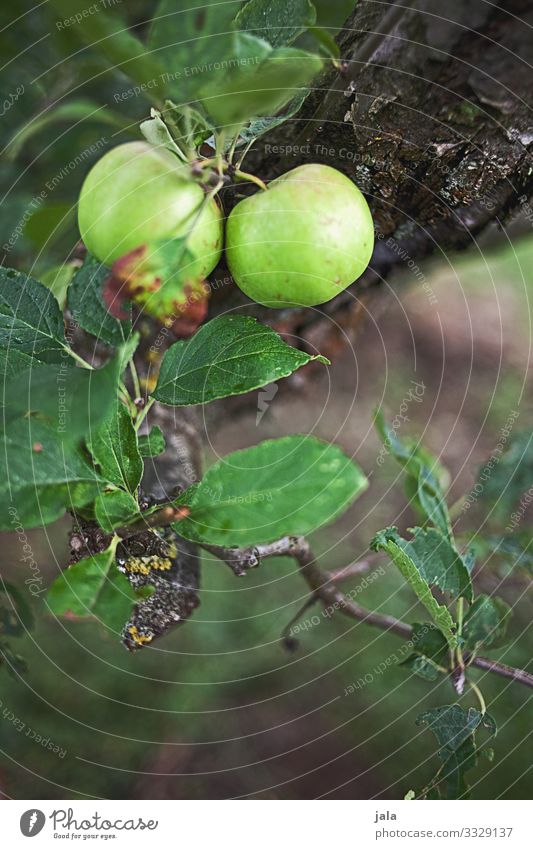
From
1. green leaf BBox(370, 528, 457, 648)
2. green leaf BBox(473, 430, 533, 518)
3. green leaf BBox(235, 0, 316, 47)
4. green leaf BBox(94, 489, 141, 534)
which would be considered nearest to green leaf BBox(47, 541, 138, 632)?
green leaf BBox(94, 489, 141, 534)

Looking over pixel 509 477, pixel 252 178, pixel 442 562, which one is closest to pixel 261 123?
pixel 252 178

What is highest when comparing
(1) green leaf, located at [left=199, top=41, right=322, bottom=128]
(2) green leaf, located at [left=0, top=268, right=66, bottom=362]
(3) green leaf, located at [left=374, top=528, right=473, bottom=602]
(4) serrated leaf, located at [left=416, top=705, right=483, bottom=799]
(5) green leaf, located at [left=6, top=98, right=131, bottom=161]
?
(5) green leaf, located at [left=6, top=98, right=131, bottom=161]

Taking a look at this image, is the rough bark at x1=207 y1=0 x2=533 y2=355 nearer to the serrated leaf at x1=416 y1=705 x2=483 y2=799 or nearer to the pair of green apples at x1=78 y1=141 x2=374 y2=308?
the pair of green apples at x1=78 y1=141 x2=374 y2=308

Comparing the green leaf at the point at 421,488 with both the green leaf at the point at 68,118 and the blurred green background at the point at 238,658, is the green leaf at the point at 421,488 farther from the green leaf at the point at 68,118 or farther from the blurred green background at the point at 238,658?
the green leaf at the point at 68,118

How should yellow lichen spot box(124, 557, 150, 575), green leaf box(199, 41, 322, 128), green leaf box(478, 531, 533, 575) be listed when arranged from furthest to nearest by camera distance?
green leaf box(478, 531, 533, 575) → yellow lichen spot box(124, 557, 150, 575) → green leaf box(199, 41, 322, 128)

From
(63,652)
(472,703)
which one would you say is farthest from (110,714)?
(472,703)

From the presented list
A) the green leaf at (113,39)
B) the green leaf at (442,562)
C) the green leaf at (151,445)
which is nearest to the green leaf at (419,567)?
the green leaf at (442,562)
